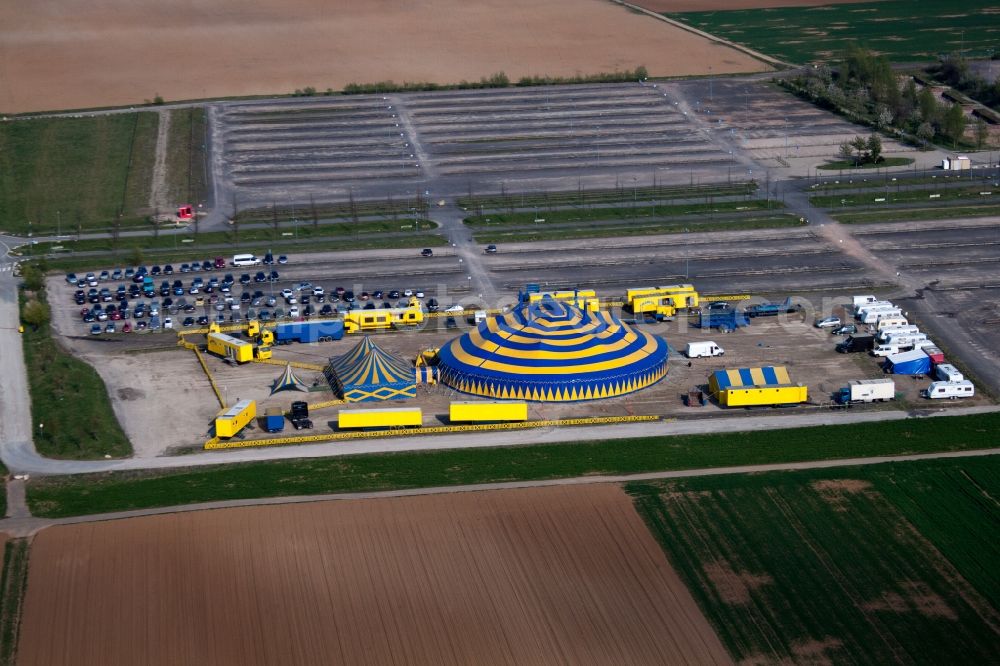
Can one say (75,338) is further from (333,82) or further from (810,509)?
(333,82)

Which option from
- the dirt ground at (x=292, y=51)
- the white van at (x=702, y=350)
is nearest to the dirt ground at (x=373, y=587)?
the white van at (x=702, y=350)

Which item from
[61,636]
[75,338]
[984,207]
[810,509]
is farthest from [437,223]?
[61,636]

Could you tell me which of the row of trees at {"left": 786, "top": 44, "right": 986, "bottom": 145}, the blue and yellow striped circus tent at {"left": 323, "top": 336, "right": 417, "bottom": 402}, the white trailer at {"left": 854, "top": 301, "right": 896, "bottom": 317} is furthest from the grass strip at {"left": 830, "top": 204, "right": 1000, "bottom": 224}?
the blue and yellow striped circus tent at {"left": 323, "top": 336, "right": 417, "bottom": 402}

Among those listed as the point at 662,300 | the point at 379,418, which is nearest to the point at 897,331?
the point at 662,300

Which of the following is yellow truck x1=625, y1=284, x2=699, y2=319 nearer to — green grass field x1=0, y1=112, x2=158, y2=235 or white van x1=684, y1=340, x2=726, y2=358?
Answer: white van x1=684, y1=340, x2=726, y2=358

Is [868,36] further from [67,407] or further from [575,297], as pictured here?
[67,407]

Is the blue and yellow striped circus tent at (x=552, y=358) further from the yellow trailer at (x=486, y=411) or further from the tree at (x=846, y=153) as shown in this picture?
the tree at (x=846, y=153)
